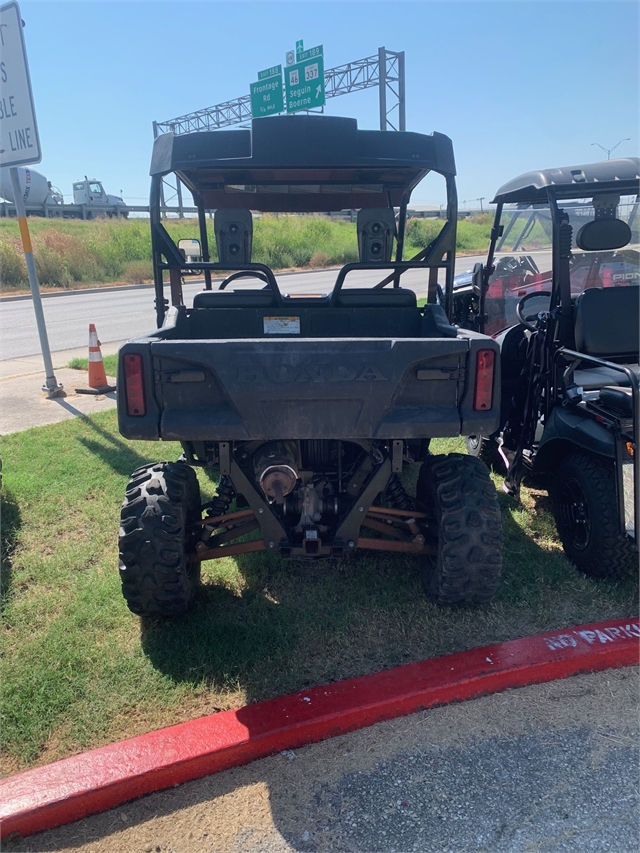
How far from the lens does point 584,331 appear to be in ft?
12.4

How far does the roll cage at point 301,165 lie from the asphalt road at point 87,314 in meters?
7.81

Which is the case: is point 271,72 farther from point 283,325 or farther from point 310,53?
point 283,325

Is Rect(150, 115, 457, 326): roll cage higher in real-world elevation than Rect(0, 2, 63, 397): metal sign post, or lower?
lower

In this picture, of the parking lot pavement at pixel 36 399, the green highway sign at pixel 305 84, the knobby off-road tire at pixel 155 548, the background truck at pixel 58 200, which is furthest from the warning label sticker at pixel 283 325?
the background truck at pixel 58 200

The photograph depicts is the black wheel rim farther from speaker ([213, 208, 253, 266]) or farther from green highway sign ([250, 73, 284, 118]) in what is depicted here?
green highway sign ([250, 73, 284, 118])

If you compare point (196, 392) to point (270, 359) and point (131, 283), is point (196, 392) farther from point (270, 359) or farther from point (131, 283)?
point (131, 283)

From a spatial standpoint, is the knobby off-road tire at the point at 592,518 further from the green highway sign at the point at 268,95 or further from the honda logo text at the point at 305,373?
the green highway sign at the point at 268,95

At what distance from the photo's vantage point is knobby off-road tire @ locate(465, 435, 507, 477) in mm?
4961

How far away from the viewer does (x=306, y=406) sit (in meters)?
2.71

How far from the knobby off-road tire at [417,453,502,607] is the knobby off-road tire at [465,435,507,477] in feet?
5.92

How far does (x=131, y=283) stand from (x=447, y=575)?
79.8 ft

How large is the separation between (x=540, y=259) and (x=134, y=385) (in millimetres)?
3651

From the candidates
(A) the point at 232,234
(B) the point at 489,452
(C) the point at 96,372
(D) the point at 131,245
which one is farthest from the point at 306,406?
(D) the point at 131,245

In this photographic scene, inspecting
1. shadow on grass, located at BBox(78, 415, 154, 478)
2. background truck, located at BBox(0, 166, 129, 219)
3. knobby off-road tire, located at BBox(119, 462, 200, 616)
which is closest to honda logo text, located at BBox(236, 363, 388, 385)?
knobby off-road tire, located at BBox(119, 462, 200, 616)
